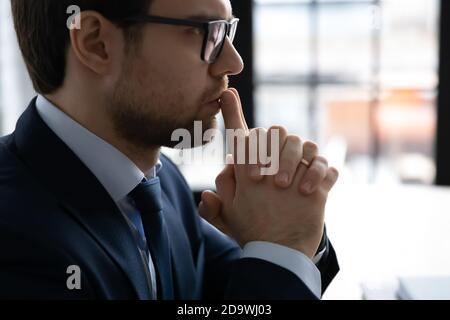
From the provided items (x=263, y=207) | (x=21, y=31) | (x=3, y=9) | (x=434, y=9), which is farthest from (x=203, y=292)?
(x=3, y=9)

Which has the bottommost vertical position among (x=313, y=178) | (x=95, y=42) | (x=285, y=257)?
(x=285, y=257)

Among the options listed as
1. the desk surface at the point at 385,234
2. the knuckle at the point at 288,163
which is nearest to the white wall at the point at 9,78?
the desk surface at the point at 385,234

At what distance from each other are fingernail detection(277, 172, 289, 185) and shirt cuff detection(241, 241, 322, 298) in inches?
3.9

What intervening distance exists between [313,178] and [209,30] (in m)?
0.33

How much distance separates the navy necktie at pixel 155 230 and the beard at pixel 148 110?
9 centimetres

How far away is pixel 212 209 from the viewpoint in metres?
1.02

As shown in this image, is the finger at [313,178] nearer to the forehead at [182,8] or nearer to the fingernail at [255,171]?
the fingernail at [255,171]

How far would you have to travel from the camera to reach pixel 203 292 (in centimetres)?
125

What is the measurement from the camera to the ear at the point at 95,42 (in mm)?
1027

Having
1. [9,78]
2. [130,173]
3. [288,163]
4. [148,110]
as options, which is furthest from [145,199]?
[9,78]

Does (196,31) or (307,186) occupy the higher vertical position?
(196,31)

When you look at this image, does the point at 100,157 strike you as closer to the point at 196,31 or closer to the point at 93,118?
the point at 93,118

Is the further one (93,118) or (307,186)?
(93,118)
